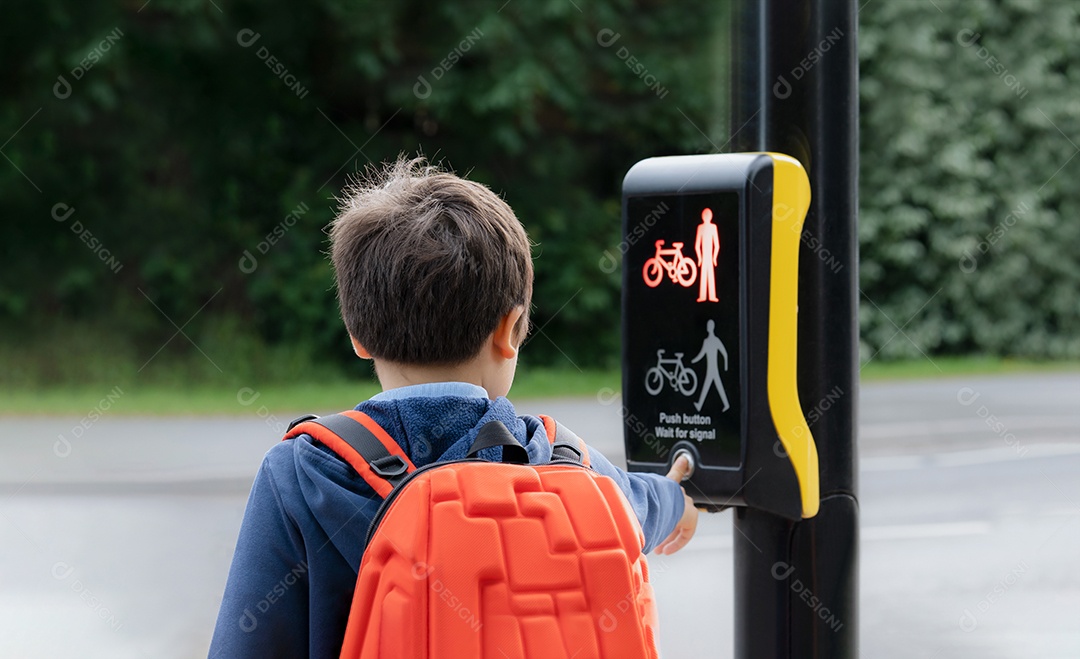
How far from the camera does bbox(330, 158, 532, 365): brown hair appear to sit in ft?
4.75

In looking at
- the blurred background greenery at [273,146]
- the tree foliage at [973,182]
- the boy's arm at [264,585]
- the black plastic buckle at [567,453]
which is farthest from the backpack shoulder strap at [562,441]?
the tree foliage at [973,182]

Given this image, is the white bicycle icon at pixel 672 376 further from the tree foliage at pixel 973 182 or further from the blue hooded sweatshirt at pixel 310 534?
the tree foliage at pixel 973 182

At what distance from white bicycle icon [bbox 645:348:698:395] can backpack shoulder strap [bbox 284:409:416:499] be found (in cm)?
69

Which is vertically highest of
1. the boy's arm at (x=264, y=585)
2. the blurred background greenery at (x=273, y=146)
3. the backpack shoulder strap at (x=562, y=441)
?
the blurred background greenery at (x=273, y=146)

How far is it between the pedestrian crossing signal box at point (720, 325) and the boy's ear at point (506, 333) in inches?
20.6

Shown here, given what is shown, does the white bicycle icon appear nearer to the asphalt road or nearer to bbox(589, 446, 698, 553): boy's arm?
bbox(589, 446, 698, 553): boy's arm

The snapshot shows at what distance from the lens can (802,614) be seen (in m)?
Result: 1.95

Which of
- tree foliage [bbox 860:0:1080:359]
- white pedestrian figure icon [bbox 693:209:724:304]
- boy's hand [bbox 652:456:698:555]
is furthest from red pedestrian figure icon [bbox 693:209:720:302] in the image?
tree foliage [bbox 860:0:1080:359]

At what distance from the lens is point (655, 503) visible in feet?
5.98

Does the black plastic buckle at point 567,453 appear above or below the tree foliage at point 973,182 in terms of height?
below

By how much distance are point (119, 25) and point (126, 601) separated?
9985mm

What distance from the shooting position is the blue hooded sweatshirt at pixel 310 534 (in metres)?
1.37

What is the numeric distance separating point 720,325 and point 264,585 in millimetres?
881

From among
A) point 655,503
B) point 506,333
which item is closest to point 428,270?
point 506,333
